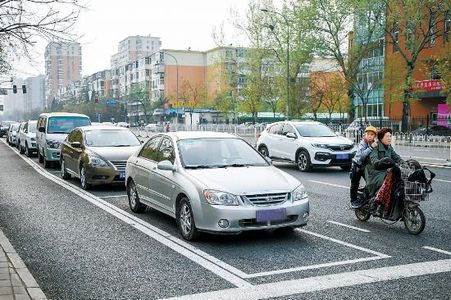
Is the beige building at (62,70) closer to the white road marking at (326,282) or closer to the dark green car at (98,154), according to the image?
the dark green car at (98,154)

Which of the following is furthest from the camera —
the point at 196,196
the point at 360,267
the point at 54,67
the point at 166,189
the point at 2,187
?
the point at 54,67

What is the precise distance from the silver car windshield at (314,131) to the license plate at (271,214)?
10.4 meters

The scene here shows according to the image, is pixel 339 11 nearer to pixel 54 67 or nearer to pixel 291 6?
pixel 291 6

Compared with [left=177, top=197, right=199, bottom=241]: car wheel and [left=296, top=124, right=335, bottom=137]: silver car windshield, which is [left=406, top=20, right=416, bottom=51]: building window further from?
[left=177, top=197, right=199, bottom=241]: car wheel

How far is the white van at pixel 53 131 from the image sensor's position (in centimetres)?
1766

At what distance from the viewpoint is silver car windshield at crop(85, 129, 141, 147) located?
514 inches

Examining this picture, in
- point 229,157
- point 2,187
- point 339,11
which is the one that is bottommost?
point 2,187

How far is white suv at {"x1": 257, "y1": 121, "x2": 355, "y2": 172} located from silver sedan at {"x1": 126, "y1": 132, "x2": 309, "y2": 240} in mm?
7938

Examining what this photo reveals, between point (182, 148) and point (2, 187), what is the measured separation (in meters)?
7.34

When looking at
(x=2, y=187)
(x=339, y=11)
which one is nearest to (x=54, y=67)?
(x=339, y=11)

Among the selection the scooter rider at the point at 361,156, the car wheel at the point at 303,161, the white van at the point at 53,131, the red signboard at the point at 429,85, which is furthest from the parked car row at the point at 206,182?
the red signboard at the point at 429,85

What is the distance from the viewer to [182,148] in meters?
8.02

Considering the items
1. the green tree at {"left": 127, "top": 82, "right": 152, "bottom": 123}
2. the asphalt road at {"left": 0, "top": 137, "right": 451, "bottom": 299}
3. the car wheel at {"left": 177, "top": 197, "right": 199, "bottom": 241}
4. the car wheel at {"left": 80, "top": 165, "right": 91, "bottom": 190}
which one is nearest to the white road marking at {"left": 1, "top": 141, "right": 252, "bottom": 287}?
the asphalt road at {"left": 0, "top": 137, "right": 451, "bottom": 299}

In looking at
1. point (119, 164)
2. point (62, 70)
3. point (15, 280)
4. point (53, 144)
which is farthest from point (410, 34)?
point (62, 70)
